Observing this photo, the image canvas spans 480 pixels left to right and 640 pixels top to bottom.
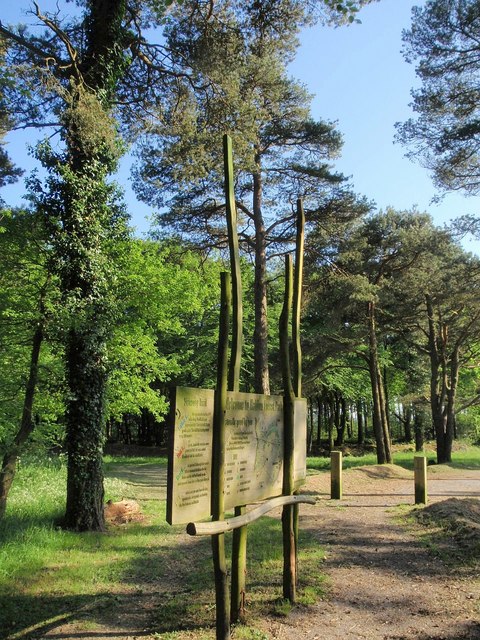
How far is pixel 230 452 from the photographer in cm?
449

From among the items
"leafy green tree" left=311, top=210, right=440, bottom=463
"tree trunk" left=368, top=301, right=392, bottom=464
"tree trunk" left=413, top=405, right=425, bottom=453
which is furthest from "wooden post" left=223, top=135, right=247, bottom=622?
"tree trunk" left=413, top=405, right=425, bottom=453

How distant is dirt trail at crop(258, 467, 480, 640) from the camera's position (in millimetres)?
4680

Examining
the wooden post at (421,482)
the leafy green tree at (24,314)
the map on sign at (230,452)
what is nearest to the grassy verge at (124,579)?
the map on sign at (230,452)

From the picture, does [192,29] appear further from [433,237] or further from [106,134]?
[433,237]

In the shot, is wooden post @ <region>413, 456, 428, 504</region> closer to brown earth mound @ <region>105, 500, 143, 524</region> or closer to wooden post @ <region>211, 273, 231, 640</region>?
brown earth mound @ <region>105, 500, 143, 524</region>

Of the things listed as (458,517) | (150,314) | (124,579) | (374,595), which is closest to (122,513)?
(124,579)

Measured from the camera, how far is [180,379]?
33938 mm

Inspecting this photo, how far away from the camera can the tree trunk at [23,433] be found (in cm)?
819

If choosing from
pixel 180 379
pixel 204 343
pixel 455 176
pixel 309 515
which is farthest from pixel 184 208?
pixel 180 379

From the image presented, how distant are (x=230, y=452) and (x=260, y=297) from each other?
11.5 meters

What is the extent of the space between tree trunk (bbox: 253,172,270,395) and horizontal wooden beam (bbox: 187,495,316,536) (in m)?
9.75

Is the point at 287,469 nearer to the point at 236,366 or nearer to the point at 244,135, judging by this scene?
the point at 236,366

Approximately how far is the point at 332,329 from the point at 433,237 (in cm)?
552

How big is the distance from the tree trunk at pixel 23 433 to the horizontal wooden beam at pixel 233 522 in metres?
4.92
